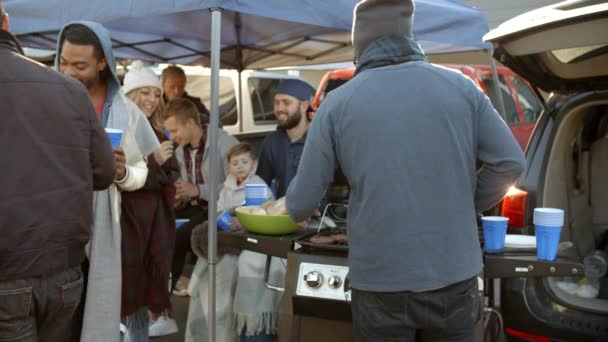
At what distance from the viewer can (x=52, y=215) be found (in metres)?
1.84

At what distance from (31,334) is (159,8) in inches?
67.8

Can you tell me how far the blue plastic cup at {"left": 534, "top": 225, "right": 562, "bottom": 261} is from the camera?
7.26 ft

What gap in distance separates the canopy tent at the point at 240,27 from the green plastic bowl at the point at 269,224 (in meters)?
0.96

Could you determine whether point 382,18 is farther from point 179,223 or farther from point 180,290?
point 180,290

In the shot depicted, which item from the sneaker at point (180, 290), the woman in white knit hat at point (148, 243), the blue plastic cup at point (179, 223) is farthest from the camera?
the sneaker at point (180, 290)

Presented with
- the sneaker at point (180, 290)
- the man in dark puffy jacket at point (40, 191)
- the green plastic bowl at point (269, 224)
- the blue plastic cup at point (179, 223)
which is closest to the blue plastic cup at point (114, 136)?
the man in dark puffy jacket at point (40, 191)

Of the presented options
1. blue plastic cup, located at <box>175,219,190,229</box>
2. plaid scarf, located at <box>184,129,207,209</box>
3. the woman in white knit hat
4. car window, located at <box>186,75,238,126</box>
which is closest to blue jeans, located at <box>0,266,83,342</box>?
the woman in white knit hat

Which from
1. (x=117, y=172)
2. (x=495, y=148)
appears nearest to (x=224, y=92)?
(x=117, y=172)

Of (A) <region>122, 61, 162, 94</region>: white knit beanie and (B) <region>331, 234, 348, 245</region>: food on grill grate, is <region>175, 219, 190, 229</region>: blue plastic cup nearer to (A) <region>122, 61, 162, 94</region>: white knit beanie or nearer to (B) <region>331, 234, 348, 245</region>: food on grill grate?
(A) <region>122, 61, 162, 94</region>: white knit beanie

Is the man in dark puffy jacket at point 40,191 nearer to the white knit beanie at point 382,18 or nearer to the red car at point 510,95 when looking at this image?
the white knit beanie at point 382,18

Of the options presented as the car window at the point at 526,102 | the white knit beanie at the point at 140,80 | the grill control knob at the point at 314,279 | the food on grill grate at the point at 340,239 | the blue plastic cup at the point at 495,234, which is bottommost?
the grill control knob at the point at 314,279

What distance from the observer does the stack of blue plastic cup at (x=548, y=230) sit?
2.18 metres

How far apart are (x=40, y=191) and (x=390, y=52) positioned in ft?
3.72

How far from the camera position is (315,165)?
75.3 inches
